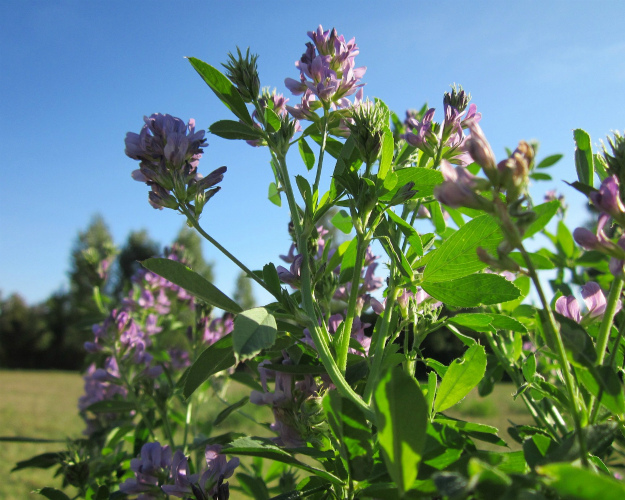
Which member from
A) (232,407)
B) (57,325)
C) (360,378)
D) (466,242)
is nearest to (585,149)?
(466,242)

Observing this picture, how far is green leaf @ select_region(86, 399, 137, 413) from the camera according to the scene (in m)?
1.34

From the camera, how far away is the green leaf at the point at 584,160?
23.6 inches

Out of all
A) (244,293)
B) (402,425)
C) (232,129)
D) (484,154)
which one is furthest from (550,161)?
(244,293)

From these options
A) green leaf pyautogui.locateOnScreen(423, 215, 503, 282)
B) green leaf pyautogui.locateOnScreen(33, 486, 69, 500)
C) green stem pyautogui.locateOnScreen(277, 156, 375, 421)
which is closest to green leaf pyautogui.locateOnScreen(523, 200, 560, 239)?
green leaf pyautogui.locateOnScreen(423, 215, 503, 282)

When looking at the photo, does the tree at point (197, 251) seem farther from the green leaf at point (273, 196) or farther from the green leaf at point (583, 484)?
the green leaf at point (583, 484)

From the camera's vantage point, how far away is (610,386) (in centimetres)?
42

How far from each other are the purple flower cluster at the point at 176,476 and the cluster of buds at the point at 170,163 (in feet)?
1.31

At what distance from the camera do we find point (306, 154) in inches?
36.8

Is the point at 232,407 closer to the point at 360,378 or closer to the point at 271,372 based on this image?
the point at 271,372

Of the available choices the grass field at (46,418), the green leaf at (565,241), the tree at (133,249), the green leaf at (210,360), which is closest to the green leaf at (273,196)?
the green leaf at (210,360)

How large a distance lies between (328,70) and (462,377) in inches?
20.7

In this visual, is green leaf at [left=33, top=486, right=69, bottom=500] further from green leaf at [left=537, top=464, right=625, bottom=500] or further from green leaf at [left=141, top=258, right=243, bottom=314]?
green leaf at [left=537, top=464, right=625, bottom=500]

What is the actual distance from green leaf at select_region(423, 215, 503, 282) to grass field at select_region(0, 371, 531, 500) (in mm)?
4226

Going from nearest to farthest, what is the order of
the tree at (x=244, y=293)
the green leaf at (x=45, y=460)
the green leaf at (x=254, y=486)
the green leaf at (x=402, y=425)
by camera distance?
the green leaf at (x=402, y=425), the green leaf at (x=254, y=486), the green leaf at (x=45, y=460), the tree at (x=244, y=293)
